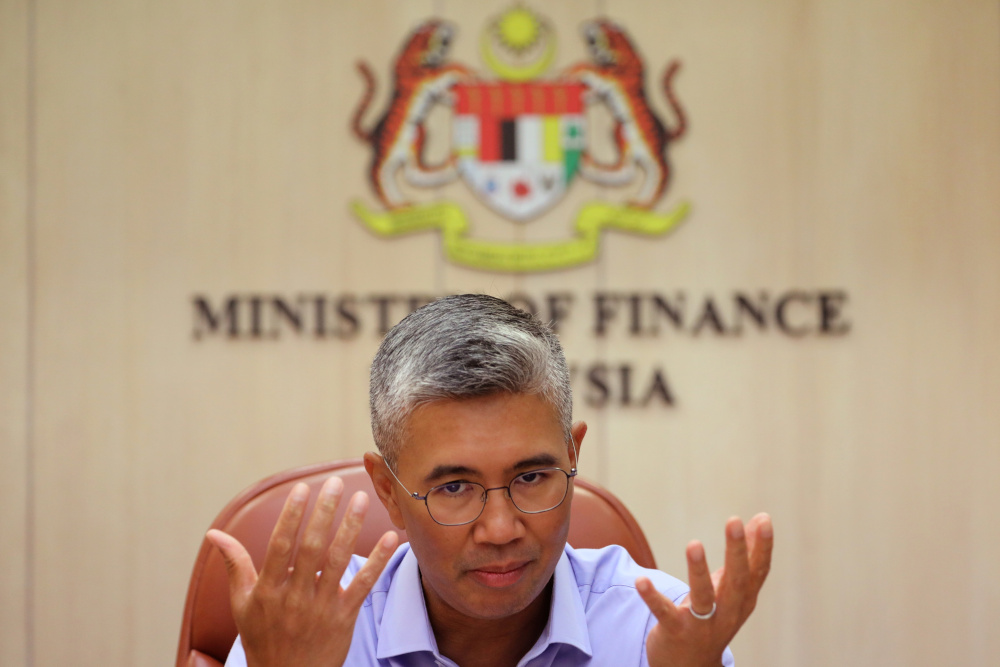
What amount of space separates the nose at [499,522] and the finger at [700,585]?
0.23 metres

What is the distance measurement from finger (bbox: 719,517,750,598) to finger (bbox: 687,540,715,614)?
25 millimetres

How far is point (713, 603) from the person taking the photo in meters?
1.00

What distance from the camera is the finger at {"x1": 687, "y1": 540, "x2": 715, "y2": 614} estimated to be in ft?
3.22

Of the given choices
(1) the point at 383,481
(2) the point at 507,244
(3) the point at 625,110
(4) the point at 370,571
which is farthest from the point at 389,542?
(3) the point at 625,110

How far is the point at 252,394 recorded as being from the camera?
2934 mm

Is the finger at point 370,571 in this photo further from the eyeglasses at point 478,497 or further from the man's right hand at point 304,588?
the eyeglasses at point 478,497

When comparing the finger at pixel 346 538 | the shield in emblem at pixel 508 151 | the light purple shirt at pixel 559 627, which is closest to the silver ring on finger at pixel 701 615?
the light purple shirt at pixel 559 627

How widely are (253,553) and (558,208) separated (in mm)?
1817

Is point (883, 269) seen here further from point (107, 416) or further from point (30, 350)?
point (30, 350)

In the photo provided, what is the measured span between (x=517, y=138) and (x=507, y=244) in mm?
388

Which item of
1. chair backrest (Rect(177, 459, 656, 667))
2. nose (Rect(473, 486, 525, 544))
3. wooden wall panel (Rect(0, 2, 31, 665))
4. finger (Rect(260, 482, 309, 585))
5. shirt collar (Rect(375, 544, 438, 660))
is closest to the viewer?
finger (Rect(260, 482, 309, 585))

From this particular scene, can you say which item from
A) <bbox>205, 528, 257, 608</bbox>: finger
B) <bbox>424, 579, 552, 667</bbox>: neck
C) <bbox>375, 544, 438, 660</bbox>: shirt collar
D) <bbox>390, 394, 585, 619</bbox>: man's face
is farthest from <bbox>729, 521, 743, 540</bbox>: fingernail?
<bbox>205, 528, 257, 608</bbox>: finger

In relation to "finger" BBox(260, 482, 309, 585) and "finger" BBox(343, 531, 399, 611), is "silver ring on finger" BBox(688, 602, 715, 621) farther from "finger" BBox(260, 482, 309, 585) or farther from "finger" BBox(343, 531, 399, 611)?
"finger" BBox(260, 482, 309, 585)

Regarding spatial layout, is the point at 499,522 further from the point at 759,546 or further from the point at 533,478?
the point at 759,546
